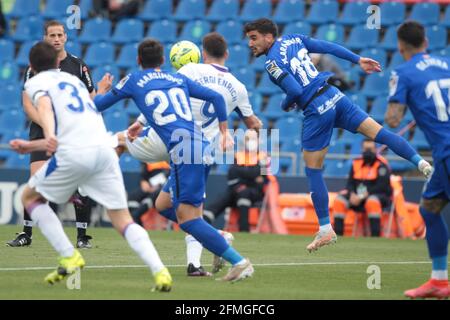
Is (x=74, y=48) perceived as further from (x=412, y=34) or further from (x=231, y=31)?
(x=412, y=34)

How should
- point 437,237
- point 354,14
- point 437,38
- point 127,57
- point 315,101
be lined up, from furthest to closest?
point 127,57, point 354,14, point 437,38, point 315,101, point 437,237

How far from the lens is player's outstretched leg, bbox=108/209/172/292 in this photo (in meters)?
8.44

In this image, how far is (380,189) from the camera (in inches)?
705

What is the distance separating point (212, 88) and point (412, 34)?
2413 mm

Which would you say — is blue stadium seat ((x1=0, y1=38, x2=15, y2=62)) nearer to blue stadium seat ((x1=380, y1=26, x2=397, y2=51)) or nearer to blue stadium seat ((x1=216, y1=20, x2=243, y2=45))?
blue stadium seat ((x1=216, y1=20, x2=243, y2=45))

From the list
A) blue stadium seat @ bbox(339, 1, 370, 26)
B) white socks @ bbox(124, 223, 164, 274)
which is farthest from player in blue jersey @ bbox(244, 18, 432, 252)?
blue stadium seat @ bbox(339, 1, 370, 26)

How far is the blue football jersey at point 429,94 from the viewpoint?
27.8ft

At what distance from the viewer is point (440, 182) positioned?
8.56m

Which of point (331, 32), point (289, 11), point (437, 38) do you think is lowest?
point (437, 38)

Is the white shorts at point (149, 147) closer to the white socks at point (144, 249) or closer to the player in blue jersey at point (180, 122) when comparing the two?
the player in blue jersey at point (180, 122)

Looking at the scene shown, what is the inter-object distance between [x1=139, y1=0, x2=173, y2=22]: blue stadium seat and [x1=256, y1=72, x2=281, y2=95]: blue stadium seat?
3200mm

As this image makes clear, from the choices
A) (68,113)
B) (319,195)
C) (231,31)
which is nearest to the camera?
(68,113)

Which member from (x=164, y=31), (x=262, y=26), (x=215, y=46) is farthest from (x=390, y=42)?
(x=215, y=46)

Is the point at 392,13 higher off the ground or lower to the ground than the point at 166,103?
higher
